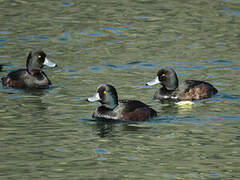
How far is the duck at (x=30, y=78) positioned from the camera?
1650cm

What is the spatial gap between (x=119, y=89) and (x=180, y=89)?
153cm

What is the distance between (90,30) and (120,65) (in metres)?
4.91

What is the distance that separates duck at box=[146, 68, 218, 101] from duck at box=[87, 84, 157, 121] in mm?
2155

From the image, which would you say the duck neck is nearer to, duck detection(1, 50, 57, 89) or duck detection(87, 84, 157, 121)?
duck detection(87, 84, 157, 121)

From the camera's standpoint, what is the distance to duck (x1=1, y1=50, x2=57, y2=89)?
16500 mm

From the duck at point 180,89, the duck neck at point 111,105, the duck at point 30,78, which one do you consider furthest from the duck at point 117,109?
the duck at point 30,78

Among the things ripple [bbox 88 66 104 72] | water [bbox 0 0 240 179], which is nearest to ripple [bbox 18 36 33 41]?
water [bbox 0 0 240 179]

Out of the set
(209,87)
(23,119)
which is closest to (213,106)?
(209,87)

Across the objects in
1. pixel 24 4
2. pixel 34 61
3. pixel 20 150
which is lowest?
pixel 20 150

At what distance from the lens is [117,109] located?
13.2m

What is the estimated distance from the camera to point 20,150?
10766 millimetres

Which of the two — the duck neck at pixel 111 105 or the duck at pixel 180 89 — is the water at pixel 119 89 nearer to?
the duck at pixel 180 89

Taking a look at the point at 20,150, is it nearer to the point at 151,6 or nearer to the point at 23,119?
the point at 23,119

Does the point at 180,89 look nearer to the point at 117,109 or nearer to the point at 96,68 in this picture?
the point at 117,109
